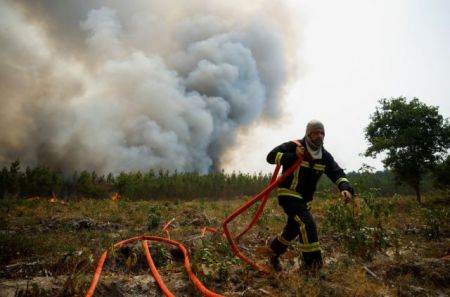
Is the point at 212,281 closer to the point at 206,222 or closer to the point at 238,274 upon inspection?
the point at 238,274

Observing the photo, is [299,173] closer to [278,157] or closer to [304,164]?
[304,164]

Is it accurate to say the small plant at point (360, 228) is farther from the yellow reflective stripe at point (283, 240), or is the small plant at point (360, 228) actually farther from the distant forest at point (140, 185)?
the distant forest at point (140, 185)

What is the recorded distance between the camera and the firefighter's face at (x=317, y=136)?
13.0 ft

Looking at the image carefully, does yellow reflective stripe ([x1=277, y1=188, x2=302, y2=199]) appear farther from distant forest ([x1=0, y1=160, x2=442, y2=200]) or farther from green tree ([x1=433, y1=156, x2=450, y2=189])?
distant forest ([x1=0, y1=160, x2=442, y2=200])

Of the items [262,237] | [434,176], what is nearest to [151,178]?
[434,176]

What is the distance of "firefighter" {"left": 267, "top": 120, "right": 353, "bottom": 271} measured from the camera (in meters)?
3.71

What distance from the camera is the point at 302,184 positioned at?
3943mm

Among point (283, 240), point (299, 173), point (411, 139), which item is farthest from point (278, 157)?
point (411, 139)

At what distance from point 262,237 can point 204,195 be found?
68590 mm

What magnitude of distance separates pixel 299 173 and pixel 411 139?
20.8 metres

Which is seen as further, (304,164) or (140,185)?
(140,185)

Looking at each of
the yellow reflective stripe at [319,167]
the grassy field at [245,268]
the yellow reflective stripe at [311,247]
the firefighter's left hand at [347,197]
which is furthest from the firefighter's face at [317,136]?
the grassy field at [245,268]

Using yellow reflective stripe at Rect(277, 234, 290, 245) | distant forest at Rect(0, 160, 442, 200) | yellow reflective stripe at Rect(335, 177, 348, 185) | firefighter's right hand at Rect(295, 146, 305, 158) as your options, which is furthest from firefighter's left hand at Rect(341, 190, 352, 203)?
distant forest at Rect(0, 160, 442, 200)

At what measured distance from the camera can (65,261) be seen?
4.04 metres
